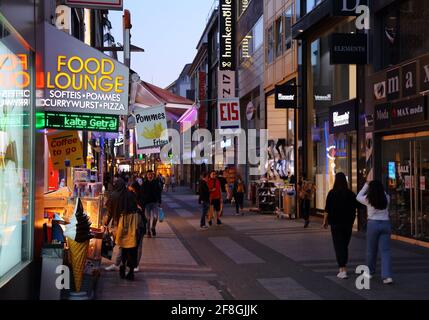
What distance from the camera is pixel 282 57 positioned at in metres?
26.5

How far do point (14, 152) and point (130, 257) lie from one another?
407 cm

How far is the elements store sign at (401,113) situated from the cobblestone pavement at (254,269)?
9.89 ft

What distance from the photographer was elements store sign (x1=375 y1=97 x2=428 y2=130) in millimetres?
13961

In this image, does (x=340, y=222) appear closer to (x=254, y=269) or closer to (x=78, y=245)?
(x=254, y=269)

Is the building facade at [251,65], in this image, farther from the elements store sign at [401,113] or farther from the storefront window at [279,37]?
the elements store sign at [401,113]

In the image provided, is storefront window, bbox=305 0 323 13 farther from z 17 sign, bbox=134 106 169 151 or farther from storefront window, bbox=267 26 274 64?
z 17 sign, bbox=134 106 169 151

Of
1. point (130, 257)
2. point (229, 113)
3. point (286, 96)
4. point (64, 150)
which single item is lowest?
point (130, 257)

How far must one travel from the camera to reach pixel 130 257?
10.2 metres

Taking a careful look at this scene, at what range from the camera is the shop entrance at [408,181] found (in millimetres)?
14469

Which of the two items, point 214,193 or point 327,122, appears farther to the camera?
point 327,122

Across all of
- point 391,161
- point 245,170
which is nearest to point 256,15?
point 245,170

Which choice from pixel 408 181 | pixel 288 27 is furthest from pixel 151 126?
pixel 288 27

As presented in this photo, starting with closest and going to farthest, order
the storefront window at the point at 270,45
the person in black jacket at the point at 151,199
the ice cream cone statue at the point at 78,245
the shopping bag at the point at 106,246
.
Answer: the ice cream cone statue at the point at 78,245, the shopping bag at the point at 106,246, the person in black jacket at the point at 151,199, the storefront window at the point at 270,45

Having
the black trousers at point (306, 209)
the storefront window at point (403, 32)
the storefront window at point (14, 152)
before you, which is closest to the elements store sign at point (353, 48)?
the storefront window at point (403, 32)
